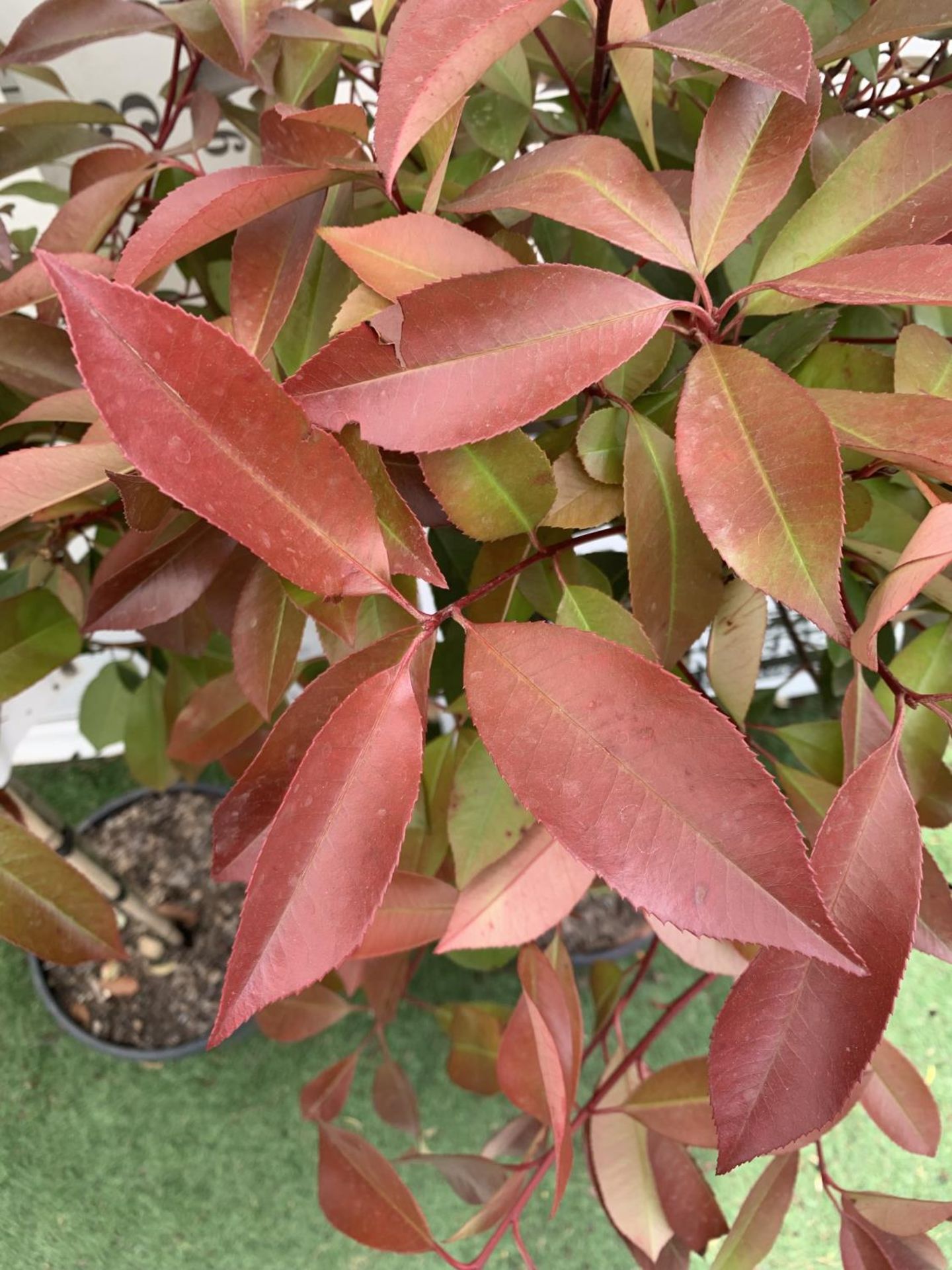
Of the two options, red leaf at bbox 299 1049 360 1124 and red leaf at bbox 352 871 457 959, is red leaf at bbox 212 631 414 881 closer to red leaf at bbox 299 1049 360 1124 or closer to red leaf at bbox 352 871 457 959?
red leaf at bbox 352 871 457 959

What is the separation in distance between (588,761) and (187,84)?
1.61ft

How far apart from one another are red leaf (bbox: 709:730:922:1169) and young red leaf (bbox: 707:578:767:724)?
0.10 metres

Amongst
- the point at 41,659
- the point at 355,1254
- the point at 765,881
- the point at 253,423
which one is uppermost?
the point at 253,423

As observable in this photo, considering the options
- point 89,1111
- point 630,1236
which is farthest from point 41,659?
point 89,1111

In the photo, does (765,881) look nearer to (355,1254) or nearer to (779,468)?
(779,468)

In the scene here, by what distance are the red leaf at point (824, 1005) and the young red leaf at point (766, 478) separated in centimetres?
8

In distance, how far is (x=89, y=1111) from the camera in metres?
1.04

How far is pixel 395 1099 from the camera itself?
86cm

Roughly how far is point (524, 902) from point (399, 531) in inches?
7.7

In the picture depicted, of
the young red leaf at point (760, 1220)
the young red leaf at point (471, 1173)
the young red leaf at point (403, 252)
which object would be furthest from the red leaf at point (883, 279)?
the young red leaf at point (471, 1173)

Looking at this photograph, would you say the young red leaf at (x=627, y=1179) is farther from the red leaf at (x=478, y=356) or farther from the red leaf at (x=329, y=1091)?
the red leaf at (x=478, y=356)

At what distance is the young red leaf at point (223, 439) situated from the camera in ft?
0.88

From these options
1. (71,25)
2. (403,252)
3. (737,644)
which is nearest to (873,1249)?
(737,644)

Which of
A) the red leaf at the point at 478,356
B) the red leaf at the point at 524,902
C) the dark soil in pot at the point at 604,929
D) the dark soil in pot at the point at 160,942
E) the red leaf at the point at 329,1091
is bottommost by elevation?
the dark soil in pot at the point at 604,929
